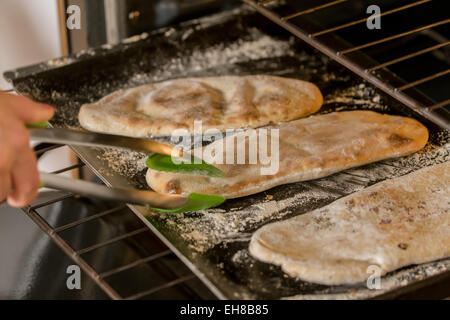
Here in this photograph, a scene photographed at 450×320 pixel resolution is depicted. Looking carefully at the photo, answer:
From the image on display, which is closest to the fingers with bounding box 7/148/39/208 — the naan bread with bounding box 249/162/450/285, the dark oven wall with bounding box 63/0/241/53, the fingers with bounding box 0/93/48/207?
the fingers with bounding box 0/93/48/207

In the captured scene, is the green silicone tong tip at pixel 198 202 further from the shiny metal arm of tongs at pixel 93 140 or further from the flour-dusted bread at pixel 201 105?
the flour-dusted bread at pixel 201 105

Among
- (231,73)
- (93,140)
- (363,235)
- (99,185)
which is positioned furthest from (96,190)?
(231,73)

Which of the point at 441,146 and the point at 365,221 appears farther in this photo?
the point at 441,146

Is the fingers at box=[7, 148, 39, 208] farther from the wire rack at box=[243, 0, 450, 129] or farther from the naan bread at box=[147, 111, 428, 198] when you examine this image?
the wire rack at box=[243, 0, 450, 129]

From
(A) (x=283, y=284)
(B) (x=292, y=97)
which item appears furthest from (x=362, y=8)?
(A) (x=283, y=284)

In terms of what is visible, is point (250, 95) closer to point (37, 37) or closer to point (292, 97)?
point (292, 97)

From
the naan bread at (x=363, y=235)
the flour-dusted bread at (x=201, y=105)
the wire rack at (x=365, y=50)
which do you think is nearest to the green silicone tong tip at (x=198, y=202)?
the naan bread at (x=363, y=235)

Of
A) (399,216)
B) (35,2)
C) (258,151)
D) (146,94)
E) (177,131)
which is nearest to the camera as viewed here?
(399,216)
